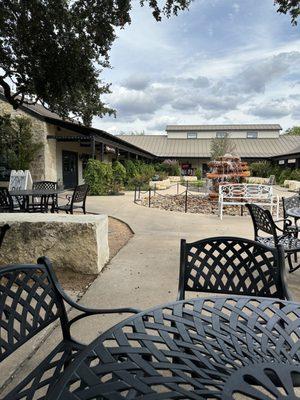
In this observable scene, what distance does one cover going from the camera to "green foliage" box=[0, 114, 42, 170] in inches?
609

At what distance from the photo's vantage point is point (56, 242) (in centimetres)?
429

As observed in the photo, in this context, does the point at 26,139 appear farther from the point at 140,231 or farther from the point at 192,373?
the point at 192,373

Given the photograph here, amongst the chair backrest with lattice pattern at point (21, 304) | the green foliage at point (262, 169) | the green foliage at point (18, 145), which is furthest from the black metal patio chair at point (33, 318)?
the green foliage at point (262, 169)

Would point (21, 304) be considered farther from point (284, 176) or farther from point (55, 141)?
point (284, 176)

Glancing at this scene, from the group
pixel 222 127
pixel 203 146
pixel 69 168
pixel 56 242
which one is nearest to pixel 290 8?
pixel 56 242

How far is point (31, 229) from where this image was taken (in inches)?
168

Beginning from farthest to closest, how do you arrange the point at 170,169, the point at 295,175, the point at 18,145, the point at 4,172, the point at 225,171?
the point at 170,169
the point at 295,175
the point at 4,172
the point at 18,145
the point at 225,171

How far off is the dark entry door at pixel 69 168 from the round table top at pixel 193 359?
19.9m

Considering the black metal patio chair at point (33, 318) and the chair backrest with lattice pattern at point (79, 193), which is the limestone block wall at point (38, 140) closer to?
the chair backrest with lattice pattern at point (79, 193)

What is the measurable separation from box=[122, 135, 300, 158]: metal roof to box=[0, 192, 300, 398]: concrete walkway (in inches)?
1405

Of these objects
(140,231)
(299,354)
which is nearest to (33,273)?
(299,354)

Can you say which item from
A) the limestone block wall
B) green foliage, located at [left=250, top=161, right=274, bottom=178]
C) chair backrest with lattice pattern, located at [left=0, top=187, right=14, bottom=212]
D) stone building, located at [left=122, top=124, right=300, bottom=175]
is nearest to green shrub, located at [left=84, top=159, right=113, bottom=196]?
the limestone block wall

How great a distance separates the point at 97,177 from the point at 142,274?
12330 millimetres

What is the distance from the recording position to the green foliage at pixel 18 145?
1548cm
